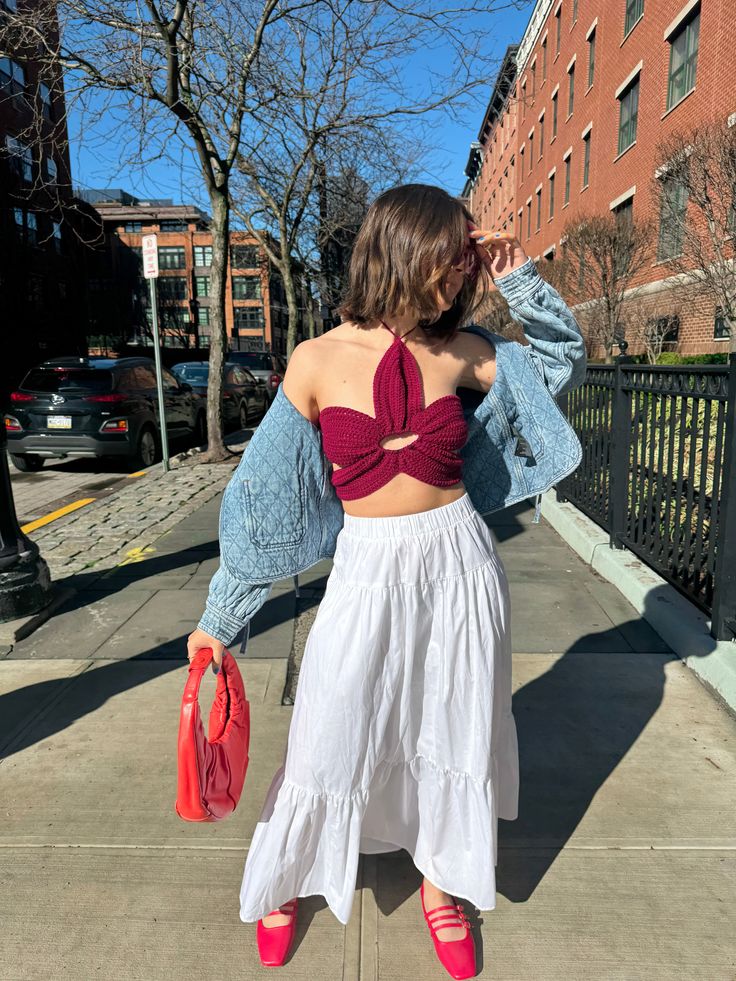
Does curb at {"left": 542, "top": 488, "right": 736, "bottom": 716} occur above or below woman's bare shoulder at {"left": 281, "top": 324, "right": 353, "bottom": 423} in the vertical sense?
below

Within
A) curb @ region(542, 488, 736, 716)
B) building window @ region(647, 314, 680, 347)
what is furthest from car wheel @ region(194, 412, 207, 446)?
building window @ region(647, 314, 680, 347)

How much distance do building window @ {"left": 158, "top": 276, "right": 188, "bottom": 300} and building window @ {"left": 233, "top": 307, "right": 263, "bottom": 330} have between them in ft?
25.9

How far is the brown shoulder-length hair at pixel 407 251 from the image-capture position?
1.61 meters

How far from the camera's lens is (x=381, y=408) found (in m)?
1.70

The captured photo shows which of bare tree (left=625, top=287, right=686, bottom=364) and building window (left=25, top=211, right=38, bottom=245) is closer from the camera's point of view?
bare tree (left=625, top=287, right=686, bottom=364)

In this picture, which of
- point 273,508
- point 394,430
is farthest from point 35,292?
point 394,430

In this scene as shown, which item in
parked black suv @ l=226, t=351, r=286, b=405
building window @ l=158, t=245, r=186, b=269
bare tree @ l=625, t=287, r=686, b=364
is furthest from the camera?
building window @ l=158, t=245, r=186, b=269

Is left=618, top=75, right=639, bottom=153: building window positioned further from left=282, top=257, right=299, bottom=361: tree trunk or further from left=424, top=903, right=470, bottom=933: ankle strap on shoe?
left=424, top=903, right=470, bottom=933: ankle strap on shoe

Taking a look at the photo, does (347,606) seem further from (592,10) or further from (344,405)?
(592,10)

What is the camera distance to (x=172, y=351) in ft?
121

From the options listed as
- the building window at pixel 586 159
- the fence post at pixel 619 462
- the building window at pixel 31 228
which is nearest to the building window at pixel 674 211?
the fence post at pixel 619 462

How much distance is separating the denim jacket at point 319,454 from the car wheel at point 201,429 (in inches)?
427

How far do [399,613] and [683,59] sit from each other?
20547 mm

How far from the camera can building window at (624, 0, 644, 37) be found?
787 inches
